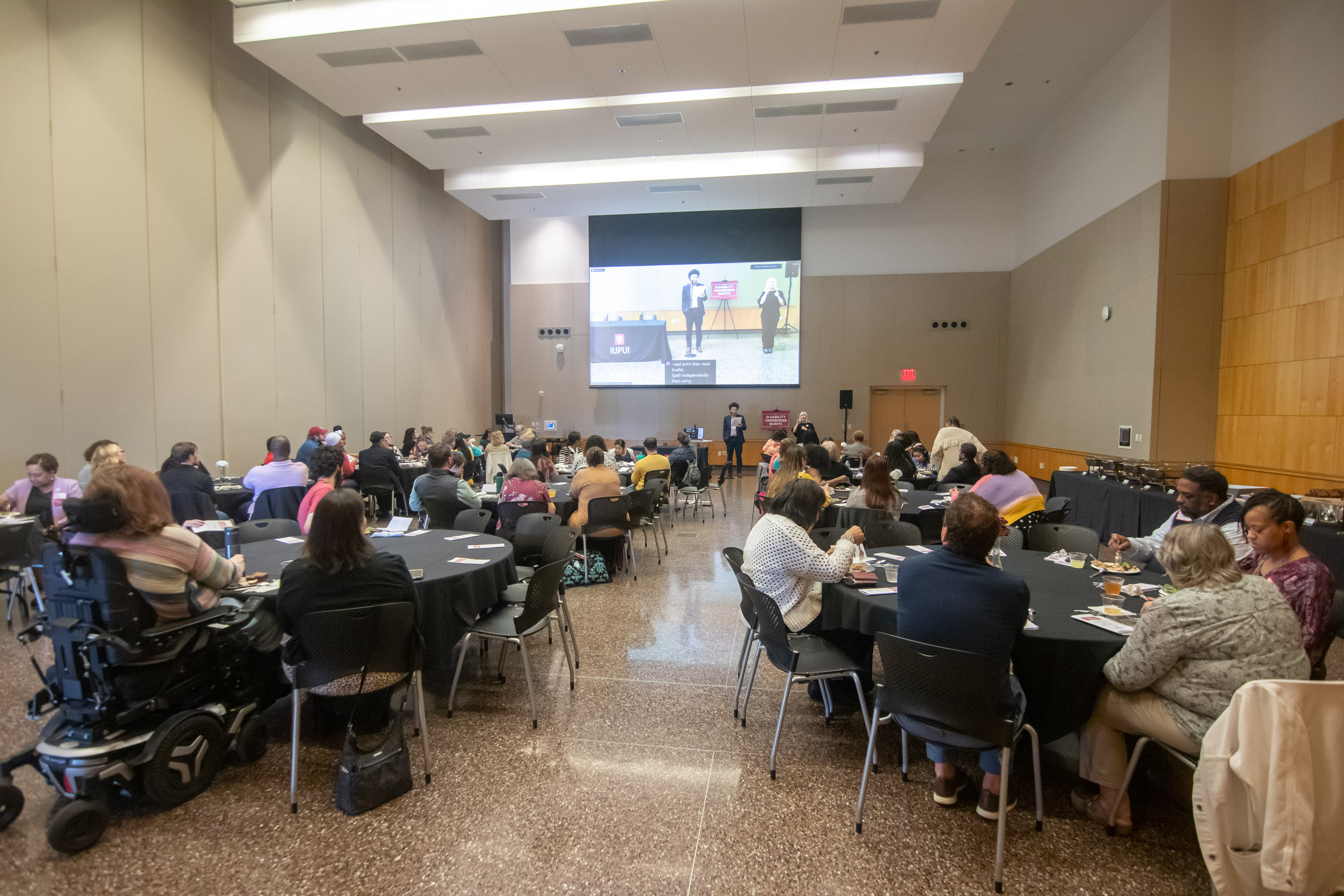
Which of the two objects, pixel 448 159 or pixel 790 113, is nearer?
pixel 790 113

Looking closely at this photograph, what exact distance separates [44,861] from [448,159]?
10.8m

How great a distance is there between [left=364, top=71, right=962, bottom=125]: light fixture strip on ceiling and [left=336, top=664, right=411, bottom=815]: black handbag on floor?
326 inches

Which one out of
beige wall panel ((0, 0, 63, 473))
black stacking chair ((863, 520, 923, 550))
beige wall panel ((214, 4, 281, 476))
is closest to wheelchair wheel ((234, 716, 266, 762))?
black stacking chair ((863, 520, 923, 550))

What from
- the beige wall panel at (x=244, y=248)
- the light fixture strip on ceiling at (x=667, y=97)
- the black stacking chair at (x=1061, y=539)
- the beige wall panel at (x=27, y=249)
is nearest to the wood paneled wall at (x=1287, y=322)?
the light fixture strip on ceiling at (x=667, y=97)

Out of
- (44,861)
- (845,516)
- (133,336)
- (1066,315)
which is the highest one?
(1066,315)

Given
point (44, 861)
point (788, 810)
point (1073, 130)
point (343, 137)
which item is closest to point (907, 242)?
point (1073, 130)

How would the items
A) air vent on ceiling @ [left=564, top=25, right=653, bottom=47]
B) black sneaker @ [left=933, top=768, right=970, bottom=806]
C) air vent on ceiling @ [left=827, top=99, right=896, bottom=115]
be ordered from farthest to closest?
air vent on ceiling @ [left=827, top=99, right=896, bottom=115] < air vent on ceiling @ [left=564, top=25, right=653, bottom=47] < black sneaker @ [left=933, top=768, right=970, bottom=806]

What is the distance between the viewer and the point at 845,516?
5.07m

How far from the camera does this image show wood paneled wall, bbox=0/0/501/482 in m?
5.98

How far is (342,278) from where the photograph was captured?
10250 millimetres

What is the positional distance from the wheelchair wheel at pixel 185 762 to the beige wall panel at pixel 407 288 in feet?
32.5

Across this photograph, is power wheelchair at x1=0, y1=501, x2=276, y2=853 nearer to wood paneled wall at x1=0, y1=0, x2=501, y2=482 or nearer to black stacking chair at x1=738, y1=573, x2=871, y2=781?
black stacking chair at x1=738, y1=573, x2=871, y2=781

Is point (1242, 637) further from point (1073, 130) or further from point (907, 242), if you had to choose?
point (907, 242)

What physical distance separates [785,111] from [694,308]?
605cm
